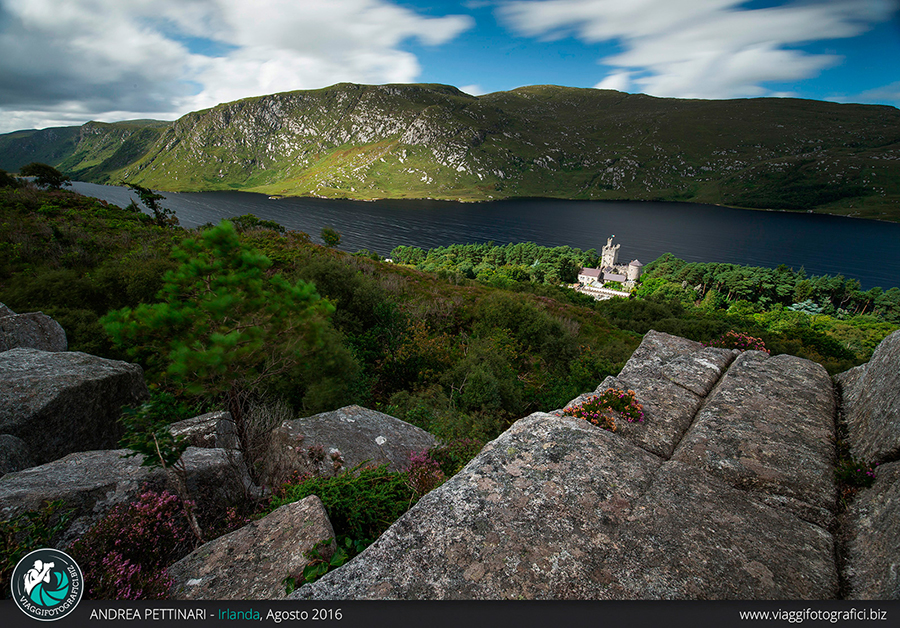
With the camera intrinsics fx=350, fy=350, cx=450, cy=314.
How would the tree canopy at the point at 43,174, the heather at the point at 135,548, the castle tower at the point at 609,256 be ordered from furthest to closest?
the castle tower at the point at 609,256 → the tree canopy at the point at 43,174 → the heather at the point at 135,548

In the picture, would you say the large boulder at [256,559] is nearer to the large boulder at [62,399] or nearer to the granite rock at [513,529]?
the granite rock at [513,529]

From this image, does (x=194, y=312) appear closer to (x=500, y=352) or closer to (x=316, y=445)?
(x=316, y=445)

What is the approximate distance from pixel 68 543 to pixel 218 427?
3390 millimetres

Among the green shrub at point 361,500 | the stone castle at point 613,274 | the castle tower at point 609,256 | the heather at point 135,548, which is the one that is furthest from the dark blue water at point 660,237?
the heather at point 135,548

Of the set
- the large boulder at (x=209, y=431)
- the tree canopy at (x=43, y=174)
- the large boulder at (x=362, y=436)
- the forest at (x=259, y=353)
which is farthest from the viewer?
the tree canopy at (x=43, y=174)

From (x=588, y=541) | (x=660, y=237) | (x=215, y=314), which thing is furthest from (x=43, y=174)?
(x=660, y=237)

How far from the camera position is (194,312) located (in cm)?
690

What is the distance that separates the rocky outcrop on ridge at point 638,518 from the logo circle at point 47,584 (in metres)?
2.17

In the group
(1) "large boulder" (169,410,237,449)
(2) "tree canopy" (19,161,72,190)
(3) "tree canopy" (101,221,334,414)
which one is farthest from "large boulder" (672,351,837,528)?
(2) "tree canopy" (19,161,72,190)

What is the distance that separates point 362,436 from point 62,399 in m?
6.39

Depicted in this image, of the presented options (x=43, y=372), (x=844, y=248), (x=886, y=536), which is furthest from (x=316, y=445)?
(x=844, y=248)

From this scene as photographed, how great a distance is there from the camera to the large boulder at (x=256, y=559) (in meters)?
4.30

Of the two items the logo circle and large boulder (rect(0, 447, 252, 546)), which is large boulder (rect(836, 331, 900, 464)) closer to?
the logo circle

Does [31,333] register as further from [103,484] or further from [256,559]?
[256,559]
